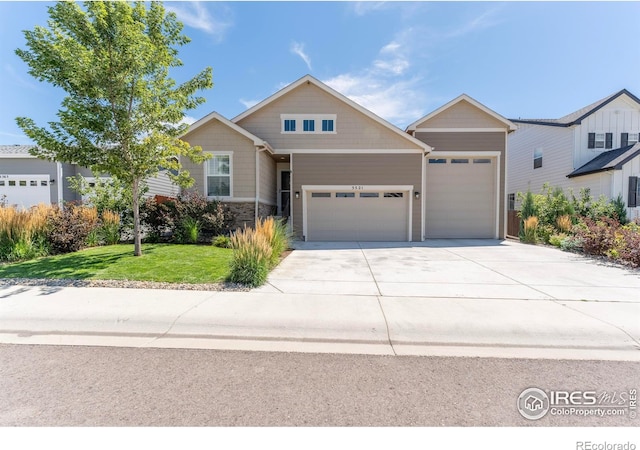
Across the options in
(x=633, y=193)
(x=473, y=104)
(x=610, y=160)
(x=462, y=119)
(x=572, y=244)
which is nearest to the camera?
(x=572, y=244)

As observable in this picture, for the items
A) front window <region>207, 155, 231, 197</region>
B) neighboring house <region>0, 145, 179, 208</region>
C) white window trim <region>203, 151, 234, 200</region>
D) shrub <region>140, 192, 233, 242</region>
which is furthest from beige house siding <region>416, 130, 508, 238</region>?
neighboring house <region>0, 145, 179, 208</region>

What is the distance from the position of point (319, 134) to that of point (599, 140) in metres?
17.6

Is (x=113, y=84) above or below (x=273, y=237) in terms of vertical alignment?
above

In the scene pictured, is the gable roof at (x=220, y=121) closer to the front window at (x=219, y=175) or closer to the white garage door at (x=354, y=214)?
the front window at (x=219, y=175)

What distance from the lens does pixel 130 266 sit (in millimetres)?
7090

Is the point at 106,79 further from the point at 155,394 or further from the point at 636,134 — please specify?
the point at 636,134

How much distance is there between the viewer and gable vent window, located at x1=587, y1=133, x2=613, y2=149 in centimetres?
1759

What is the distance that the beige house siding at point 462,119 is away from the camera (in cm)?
1462

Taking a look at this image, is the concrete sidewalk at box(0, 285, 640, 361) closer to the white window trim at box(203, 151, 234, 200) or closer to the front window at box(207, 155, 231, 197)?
the white window trim at box(203, 151, 234, 200)

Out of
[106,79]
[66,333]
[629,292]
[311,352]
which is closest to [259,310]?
[311,352]

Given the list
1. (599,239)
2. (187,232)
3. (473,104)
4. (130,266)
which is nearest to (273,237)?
(130,266)

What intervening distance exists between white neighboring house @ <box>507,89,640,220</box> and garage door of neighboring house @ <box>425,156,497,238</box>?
6583mm

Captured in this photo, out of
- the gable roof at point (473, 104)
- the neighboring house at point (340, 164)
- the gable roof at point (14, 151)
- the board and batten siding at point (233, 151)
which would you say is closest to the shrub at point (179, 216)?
the board and batten siding at point (233, 151)

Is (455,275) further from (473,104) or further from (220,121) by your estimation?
(473,104)
